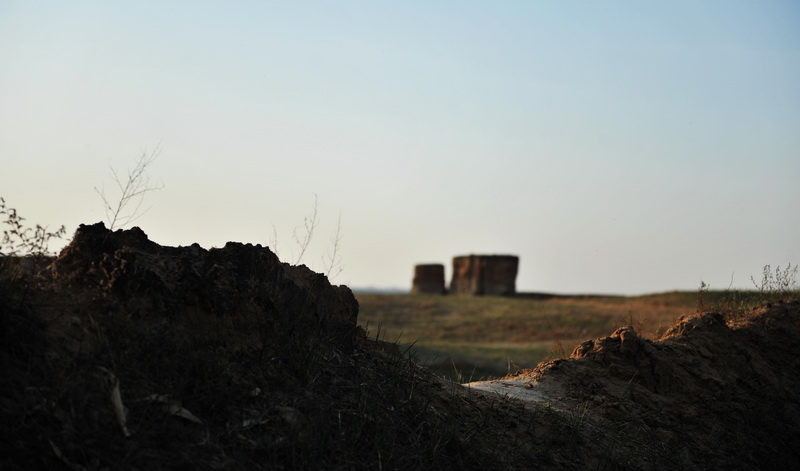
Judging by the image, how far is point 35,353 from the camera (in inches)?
150

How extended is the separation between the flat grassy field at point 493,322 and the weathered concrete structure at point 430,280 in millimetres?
6626

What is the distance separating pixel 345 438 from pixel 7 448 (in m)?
1.72

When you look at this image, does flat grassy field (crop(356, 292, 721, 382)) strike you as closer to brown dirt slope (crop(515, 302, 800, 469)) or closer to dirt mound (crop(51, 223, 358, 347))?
brown dirt slope (crop(515, 302, 800, 469))

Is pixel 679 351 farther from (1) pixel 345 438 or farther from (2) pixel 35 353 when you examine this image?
(2) pixel 35 353

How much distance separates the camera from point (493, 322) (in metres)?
27.7

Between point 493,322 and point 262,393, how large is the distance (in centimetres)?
2384

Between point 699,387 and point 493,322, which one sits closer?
point 699,387

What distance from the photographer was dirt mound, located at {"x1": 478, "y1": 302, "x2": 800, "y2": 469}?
6262 mm

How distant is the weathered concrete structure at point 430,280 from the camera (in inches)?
1715

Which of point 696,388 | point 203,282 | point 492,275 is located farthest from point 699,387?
point 492,275

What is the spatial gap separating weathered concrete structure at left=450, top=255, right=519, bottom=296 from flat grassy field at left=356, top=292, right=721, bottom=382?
5364 mm

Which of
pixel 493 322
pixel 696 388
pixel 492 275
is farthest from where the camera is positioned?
pixel 492 275

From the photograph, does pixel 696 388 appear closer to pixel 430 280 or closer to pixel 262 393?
pixel 262 393

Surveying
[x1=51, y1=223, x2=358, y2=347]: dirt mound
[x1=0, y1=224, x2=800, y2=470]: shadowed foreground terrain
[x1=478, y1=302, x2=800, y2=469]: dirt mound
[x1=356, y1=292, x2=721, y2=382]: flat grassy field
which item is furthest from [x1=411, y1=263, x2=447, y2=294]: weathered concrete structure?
[x1=51, y1=223, x2=358, y2=347]: dirt mound
